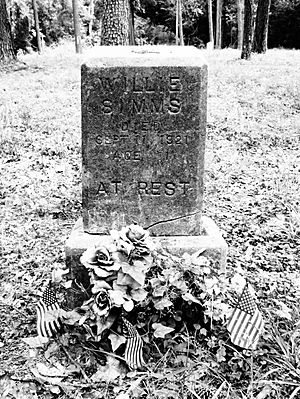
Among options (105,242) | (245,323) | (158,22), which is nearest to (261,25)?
(105,242)

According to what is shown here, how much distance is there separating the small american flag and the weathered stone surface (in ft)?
1.98

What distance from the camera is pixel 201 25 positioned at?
37500 millimetres

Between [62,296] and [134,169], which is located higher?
[134,169]

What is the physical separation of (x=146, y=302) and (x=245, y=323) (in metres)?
0.61

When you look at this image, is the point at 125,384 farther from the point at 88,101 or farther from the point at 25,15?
the point at 25,15

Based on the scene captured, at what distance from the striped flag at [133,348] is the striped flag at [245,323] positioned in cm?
55

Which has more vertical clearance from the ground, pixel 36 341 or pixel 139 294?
pixel 139 294

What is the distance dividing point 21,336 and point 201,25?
3736 cm

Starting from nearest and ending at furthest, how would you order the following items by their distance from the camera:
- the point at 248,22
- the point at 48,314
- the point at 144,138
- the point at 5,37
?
the point at 48,314 < the point at 144,138 < the point at 5,37 < the point at 248,22

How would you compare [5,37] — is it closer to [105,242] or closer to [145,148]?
[145,148]

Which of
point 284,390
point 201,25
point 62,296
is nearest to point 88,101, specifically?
point 62,296

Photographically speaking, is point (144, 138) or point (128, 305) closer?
point (128, 305)

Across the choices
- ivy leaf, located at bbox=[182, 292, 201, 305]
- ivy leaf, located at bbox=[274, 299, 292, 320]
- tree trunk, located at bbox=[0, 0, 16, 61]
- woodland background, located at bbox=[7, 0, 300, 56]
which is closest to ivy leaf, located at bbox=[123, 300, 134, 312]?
ivy leaf, located at bbox=[182, 292, 201, 305]

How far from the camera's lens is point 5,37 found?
→ 12641 mm
